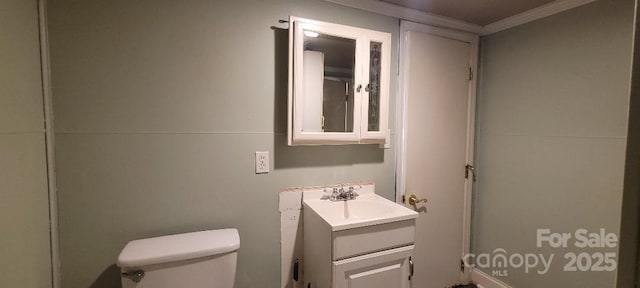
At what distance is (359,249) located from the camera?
126 centimetres

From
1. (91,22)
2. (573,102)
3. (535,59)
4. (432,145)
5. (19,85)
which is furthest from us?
(432,145)

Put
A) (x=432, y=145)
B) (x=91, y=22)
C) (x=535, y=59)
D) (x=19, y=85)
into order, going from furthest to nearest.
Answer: (x=432, y=145) → (x=535, y=59) → (x=91, y=22) → (x=19, y=85)

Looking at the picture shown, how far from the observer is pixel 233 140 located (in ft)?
4.69

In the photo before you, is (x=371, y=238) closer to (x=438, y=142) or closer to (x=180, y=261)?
(x=180, y=261)

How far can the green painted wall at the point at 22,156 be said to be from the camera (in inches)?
33.9

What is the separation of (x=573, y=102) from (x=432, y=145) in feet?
2.74

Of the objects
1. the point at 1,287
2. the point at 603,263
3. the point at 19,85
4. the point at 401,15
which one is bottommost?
the point at 603,263

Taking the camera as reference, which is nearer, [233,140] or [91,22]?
[91,22]

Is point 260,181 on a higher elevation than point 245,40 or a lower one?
lower

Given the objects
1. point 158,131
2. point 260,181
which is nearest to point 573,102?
point 260,181

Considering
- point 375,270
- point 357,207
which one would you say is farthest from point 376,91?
point 375,270

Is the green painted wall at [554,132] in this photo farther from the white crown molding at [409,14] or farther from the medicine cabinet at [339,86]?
the medicine cabinet at [339,86]

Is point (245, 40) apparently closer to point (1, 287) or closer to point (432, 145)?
point (1, 287)

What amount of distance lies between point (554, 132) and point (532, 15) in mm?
796
